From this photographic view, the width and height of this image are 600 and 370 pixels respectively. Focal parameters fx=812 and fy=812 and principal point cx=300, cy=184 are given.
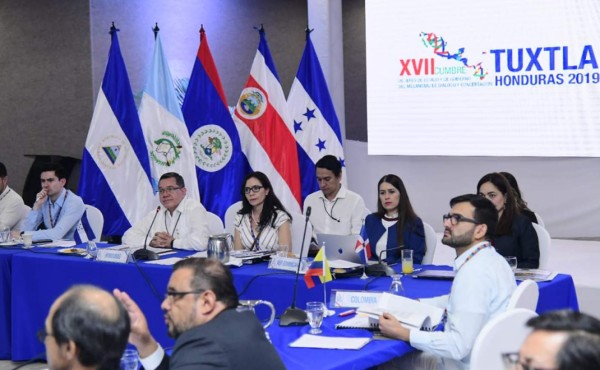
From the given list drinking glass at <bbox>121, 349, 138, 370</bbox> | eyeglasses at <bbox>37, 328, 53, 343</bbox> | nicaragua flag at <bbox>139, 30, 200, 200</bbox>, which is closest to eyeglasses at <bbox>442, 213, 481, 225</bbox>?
drinking glass at <bbox>121, 349, 138, 370</bbox>

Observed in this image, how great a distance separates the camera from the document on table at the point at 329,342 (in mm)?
2742

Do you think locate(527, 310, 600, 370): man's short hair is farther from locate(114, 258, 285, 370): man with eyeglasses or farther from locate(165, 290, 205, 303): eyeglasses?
locate(165, 290, 205, 303): eyeglasses

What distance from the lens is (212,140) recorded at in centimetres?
698

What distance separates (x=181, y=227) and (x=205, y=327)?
3039mm

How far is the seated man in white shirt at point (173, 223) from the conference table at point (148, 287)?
0.20m

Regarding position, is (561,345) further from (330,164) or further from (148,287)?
(330,164)

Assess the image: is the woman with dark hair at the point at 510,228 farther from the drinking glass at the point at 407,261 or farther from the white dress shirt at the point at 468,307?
the white dress shirt at the point at 468,307

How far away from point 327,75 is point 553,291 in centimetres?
480

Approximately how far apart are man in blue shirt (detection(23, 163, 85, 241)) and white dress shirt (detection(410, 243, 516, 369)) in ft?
11.4

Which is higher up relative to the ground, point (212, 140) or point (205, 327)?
point (212, 140)

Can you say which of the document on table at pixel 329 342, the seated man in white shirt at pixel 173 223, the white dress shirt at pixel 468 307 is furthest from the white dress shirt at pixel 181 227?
the white dress shirt at pixel 468 307

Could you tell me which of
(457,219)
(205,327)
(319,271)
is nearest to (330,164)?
(319,271)

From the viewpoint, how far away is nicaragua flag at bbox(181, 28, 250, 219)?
689 cm

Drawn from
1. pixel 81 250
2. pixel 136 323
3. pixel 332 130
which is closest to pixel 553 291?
pixel 136 323
